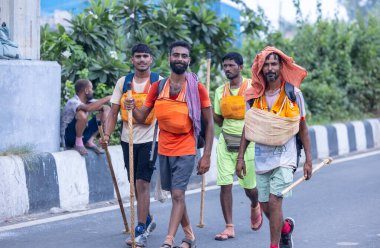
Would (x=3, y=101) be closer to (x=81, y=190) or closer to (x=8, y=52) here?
(x=8, y=52)

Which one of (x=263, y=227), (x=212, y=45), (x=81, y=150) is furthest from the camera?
(x=212, y=45)

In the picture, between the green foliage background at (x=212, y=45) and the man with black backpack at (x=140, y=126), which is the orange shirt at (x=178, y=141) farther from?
the green foliage background at (x=212, y=45)

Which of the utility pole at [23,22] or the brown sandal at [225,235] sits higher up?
the utility pole at [23,22]

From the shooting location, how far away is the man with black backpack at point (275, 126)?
761cm

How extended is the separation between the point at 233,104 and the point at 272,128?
168 centimetres

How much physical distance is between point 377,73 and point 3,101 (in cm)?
1117

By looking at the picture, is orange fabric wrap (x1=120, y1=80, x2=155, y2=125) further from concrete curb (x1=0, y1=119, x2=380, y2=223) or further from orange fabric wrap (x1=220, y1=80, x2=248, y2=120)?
concrete curb (x1=0, y1=119, x2=380, y2=223)

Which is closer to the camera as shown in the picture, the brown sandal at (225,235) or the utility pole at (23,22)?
the brown sandal at (225,235)

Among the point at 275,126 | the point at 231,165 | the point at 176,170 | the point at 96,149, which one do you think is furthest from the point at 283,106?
the point at 96,149

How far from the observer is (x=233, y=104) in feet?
30.4

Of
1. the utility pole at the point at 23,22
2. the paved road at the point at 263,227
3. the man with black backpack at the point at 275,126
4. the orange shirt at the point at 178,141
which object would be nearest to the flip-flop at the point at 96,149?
the paved road at the point at 263,227

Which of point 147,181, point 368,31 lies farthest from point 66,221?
point 368,31

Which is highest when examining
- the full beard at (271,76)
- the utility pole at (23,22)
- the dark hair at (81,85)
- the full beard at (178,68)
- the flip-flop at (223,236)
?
the utility pole at (23,22)

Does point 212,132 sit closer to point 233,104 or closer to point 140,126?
point 140,126
